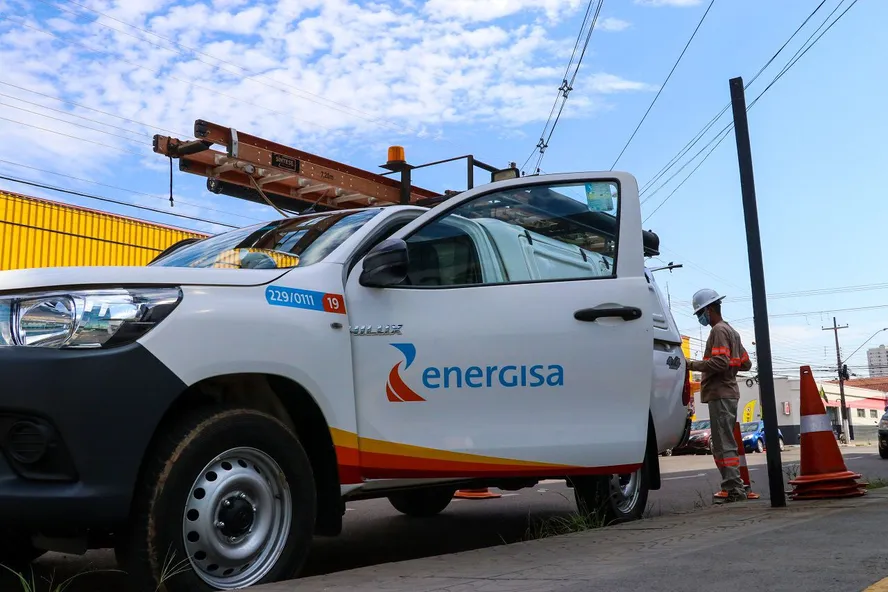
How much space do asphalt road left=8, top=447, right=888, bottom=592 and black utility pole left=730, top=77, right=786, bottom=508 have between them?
1.19 m

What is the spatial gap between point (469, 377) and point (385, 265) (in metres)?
0.67

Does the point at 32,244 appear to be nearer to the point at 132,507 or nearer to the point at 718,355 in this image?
the point at 718,355

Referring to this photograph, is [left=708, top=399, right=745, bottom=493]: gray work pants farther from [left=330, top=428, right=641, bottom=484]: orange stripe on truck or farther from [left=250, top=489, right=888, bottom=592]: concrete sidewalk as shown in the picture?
[left=330, top=428, right=641, bottom=484]: orange stripe on truck

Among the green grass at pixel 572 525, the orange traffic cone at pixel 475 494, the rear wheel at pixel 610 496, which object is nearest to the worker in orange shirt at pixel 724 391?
the rear wheel at pixel 610 496

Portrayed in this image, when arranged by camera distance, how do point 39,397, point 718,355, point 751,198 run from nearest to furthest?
point 39,397 → point 751,198 → point 718,355

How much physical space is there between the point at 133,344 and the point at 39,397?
0.34 metres

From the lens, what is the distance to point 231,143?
10.1 meters

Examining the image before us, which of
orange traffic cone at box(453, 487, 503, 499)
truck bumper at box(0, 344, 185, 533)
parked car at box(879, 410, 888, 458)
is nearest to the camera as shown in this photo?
truck bumper at box(0, 344, 185, 533)

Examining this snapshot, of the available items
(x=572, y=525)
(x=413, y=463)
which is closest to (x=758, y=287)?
(x=572, y=525)

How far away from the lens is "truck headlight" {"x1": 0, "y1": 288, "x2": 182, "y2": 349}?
2.80m

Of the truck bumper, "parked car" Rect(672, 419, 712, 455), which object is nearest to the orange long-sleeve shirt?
the truck bumper

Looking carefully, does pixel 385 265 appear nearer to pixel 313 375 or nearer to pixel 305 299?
pixel 305 299

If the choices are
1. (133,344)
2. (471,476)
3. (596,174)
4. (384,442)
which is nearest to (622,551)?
(471,476)

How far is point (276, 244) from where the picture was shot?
4117 mm
